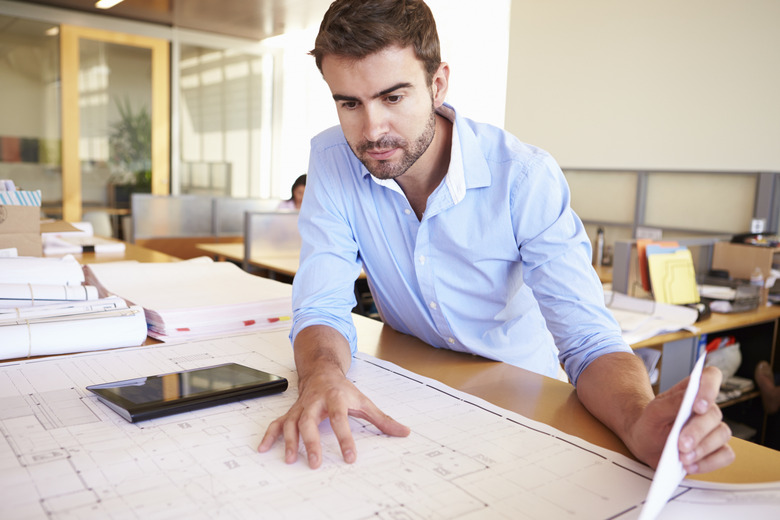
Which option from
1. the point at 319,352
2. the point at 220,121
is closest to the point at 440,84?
the point at 319,352

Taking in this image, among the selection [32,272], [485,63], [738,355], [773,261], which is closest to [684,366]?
[738,355]

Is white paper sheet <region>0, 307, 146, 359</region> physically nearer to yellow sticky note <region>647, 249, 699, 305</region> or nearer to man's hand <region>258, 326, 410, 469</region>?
man's hand <region>258, 326, 410, 469</region>

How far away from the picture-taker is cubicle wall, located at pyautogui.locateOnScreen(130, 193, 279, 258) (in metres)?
5.02

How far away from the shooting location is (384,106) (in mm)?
1035

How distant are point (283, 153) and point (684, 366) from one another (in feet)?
18.4

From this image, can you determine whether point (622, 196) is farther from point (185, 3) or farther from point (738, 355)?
point (185, 3)

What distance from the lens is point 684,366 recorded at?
2164 mm

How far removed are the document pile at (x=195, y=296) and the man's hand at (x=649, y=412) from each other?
65 centimetres

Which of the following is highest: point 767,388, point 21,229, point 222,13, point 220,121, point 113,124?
point 222,13

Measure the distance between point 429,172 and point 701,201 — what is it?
9.94 feet

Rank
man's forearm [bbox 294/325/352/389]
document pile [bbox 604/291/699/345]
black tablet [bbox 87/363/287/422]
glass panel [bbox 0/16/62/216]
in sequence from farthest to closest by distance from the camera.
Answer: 1. glass panel [bbox 0/16/62/216]
2. document pile [bbox 604/291/699/345]
3. man's forearm [bbox 294/325/352/389]
4. black tablet [bbox 87/363/287/422]

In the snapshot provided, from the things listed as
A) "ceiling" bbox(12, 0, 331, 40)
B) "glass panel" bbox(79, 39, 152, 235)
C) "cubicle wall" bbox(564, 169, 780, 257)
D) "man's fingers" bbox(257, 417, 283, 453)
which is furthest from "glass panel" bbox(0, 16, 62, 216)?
"man's fingers" bbox(257, 417, 283, 453)

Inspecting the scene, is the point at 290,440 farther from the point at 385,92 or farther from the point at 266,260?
the point at 266,260

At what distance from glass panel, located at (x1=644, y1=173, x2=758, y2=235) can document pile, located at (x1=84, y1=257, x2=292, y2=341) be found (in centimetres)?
303
